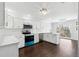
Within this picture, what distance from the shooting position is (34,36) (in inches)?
246

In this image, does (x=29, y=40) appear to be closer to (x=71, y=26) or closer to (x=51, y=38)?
(x=51, y=38)

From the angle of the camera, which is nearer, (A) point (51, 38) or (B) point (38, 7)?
(B) point (38, 7)

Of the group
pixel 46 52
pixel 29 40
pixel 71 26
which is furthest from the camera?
pixel 71 26

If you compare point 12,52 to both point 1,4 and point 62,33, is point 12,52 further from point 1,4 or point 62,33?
point 62,33

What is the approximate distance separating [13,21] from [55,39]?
321 cm

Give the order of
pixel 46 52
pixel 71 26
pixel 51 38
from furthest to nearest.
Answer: pixel 71 26, pixel 51 38, pixel 46 52

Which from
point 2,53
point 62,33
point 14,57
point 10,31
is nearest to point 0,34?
point 10,31

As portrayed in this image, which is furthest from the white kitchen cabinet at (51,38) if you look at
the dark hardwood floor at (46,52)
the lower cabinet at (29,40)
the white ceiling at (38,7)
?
the white ceiling at (38,7)

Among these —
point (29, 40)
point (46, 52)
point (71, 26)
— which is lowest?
point (46, 52)

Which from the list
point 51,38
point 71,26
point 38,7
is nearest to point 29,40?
point 51,38

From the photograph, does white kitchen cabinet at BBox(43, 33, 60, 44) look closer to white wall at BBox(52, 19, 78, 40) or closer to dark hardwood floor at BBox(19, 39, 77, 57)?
dark hardwood floor at BBox(19, 39, 77, 57)

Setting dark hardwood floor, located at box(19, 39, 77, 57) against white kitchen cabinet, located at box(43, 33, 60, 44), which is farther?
white kitchen cabinet, located at box(43, 33, 60, 44)

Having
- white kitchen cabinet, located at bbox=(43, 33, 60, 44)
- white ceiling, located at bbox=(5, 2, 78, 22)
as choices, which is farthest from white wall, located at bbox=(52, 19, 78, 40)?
white ceiling, located at bbox=(5, 2, 78, 22)

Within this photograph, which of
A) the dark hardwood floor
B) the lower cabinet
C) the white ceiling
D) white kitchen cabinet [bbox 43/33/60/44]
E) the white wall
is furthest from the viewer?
the white wall
